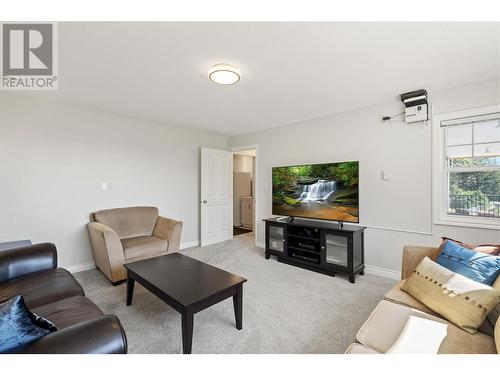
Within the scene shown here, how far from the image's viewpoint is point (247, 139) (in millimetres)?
4594

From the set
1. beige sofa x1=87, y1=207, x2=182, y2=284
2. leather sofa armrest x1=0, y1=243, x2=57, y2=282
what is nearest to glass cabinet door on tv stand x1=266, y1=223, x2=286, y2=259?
beige sofa x1=87, y1=207, x2=182, y2=284

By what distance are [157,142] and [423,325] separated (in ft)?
13.1

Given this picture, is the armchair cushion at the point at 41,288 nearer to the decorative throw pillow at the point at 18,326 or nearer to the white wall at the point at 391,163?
the decorative throw pillow at the point at 18,326

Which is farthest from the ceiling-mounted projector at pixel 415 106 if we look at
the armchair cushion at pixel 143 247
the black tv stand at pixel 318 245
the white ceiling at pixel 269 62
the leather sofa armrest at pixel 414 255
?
the armchair cushion at pixel 143 247

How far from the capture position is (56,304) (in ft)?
4.80

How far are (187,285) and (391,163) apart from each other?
8.98 ft

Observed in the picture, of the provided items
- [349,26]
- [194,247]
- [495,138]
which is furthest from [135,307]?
[495,138]

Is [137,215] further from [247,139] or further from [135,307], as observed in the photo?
[247,139]

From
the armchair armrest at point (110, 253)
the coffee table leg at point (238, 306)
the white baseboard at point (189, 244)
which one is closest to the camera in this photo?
the coffee table leg at point (238, 306)

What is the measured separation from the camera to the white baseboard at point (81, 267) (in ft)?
10.1

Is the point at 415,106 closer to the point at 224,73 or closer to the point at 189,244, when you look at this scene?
the point at 224,73

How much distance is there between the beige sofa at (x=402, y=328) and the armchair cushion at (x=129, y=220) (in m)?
3.10

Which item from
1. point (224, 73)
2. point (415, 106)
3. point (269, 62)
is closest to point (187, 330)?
point (224, 73)
